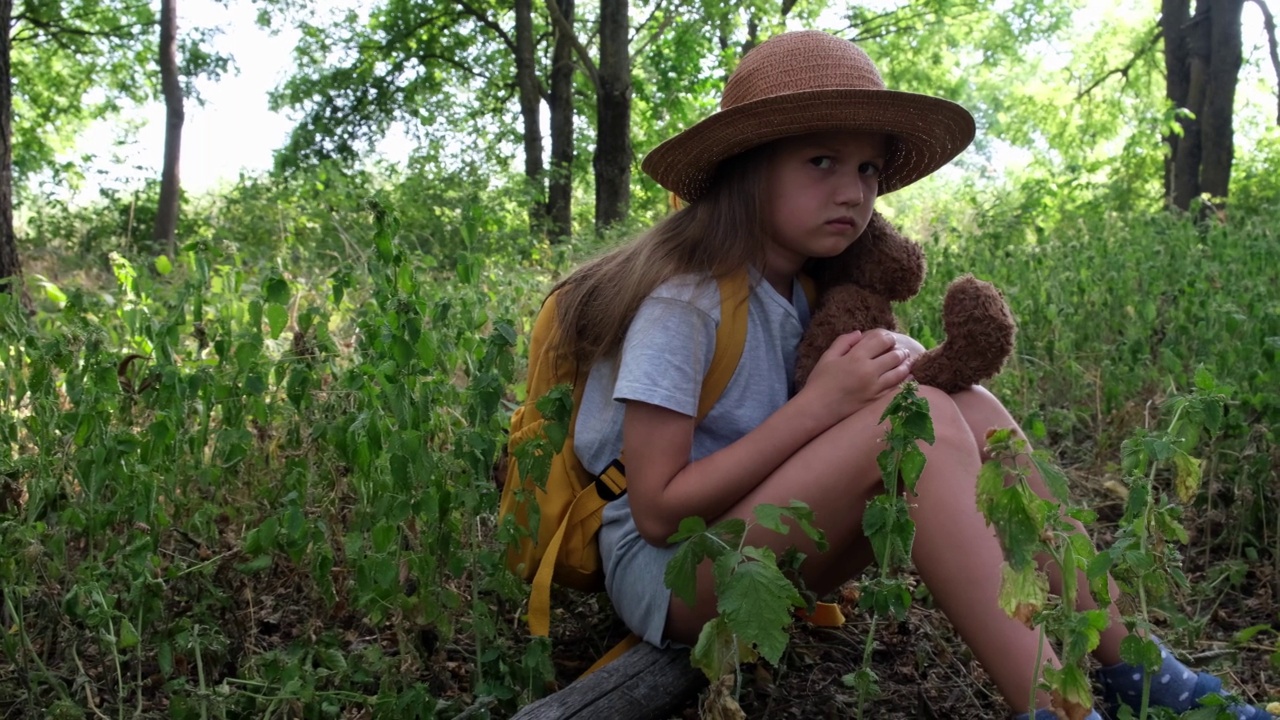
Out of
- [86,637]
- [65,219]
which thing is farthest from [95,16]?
[86,637]

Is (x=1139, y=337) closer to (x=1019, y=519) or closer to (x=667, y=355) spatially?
(x=667, y=355)

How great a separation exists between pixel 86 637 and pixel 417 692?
0.96 metres

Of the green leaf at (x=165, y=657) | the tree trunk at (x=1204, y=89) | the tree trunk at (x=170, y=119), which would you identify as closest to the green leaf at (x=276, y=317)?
the green leaf at (x=165, y=657)

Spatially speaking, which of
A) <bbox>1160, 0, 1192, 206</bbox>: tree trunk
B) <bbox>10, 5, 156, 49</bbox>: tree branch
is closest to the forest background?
<bbox>1160, 0, 1192, 206</bbox>: tree trunk

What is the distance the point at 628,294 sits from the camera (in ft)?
7.25

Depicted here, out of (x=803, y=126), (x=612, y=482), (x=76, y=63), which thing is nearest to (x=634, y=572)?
(x=612, y=482)

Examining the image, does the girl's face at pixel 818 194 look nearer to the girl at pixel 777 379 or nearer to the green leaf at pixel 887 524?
the girl at pixel 777 379

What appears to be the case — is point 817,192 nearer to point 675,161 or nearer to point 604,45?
point 675,161

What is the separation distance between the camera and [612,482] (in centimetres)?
229

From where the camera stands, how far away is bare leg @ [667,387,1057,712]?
1.90 meters

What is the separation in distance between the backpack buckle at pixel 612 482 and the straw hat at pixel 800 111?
636mm

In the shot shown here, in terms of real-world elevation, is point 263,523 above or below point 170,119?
below

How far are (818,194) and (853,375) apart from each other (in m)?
0.40

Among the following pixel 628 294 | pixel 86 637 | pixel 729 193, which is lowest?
pixel 86 637
